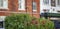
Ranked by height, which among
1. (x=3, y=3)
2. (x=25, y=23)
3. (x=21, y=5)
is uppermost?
(x=3, y=3)

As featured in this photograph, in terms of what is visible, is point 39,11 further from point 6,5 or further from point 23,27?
point 23,27

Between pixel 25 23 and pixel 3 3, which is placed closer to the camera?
pixel 25 23

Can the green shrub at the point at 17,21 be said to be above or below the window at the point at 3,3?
below

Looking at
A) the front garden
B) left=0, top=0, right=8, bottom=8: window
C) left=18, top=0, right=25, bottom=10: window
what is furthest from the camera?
left=18, top=0, right=25, bottom=10: window

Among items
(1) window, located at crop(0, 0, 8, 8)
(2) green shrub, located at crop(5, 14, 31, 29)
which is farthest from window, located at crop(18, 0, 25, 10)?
(2) green shrub, located at crop(5, 14, 31, 29)

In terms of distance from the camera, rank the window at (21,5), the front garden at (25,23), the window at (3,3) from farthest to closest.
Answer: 1. the window at (21,5)
2. the window at (3,3)
3. the front garden at (25,23)

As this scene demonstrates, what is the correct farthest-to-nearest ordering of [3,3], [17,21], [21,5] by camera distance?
[21,5] < [3,3] < [17,21]

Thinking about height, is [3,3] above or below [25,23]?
above

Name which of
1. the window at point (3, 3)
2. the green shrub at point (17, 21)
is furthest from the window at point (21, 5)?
the green shrub at point (17, 21)

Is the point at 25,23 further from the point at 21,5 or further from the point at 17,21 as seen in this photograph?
the point at 21,5

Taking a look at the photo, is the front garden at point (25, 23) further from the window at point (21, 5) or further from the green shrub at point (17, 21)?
the window at point (21, 5)

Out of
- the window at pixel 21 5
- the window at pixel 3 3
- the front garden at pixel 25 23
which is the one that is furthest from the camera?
the window at pixel 21 5

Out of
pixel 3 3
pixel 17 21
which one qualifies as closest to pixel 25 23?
pixel 17 21

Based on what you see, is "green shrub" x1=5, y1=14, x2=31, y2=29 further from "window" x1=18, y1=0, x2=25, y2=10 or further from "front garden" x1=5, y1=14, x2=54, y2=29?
"window" x1=18, y1=0, x2=25, y2=10
